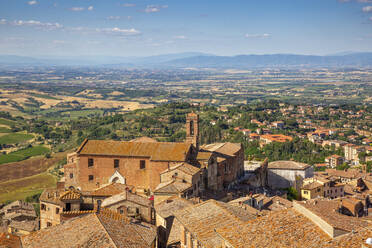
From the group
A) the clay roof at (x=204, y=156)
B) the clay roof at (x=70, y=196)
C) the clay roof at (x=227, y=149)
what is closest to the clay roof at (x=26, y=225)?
the clay roof at (x=204, y=156)

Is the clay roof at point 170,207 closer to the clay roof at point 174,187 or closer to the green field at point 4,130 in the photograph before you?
the clay roof at point 174,187

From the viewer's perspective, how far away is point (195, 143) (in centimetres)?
4412

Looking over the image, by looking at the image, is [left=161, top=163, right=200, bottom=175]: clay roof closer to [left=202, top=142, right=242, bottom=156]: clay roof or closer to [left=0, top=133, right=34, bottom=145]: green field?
[left=202, top=142, right=242, bottom=156]: clay roof

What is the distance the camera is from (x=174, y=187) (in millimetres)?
33719

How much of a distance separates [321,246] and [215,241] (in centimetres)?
438

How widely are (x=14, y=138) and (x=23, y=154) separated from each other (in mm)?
21533

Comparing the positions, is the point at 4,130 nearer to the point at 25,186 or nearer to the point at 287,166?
the point at 25,186

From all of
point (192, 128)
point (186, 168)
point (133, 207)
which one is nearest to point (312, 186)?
point (192, 128)

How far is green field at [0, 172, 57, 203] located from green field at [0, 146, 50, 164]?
16.8 m

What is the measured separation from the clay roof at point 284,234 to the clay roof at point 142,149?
1014 inches

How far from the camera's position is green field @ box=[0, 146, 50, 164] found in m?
97.7

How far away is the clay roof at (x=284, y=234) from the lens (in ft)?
39.9

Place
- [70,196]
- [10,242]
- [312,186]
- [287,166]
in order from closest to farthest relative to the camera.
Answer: [10,242] → [70,196] → [312,186] → [287,166]

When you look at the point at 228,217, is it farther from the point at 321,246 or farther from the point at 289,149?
the point at 289,149
